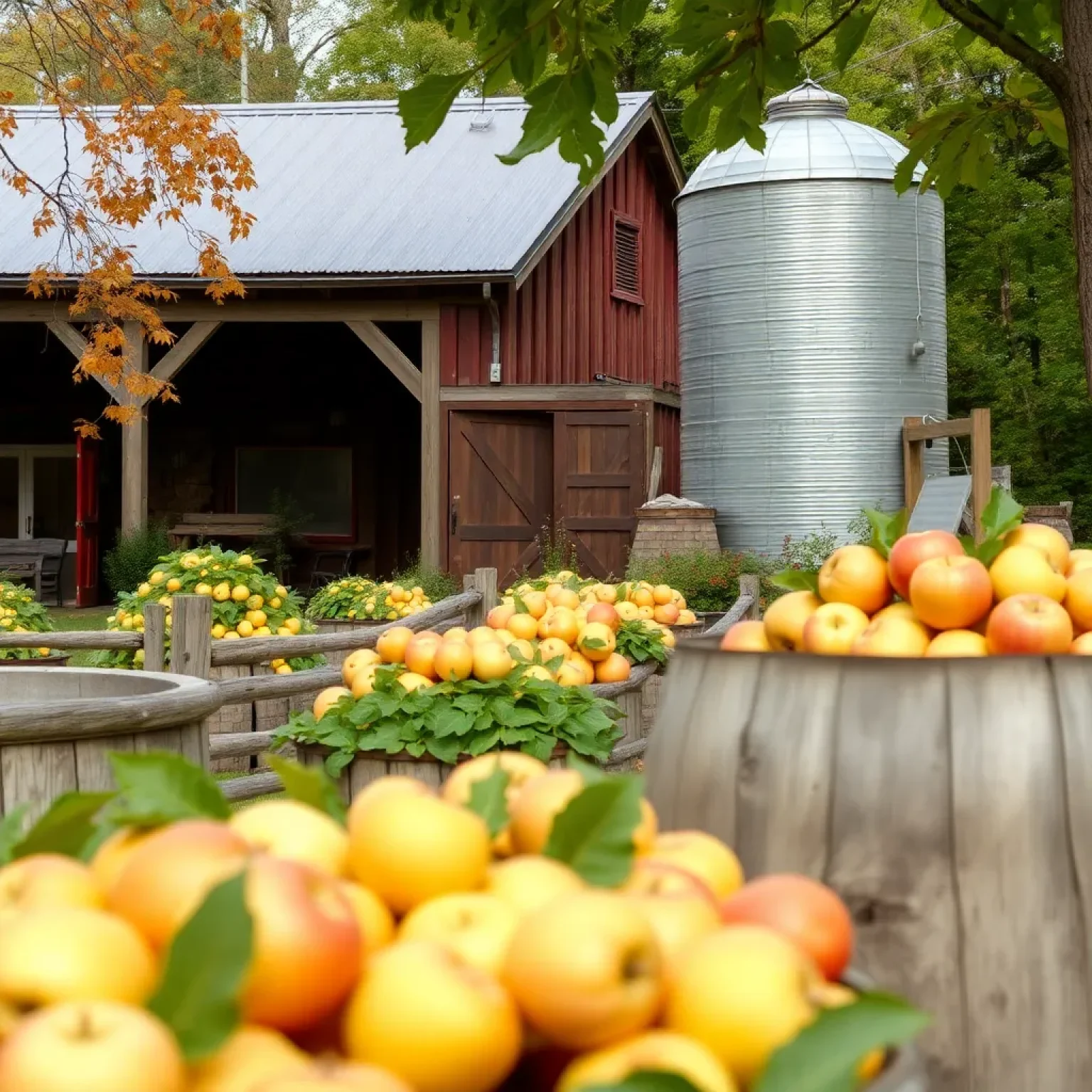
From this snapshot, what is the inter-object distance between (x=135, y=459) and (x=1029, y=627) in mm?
15332

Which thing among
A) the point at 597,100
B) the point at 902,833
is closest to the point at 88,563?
the point at 597,100

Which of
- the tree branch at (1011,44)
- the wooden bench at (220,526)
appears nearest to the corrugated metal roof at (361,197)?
the wooden bench at (220,526)

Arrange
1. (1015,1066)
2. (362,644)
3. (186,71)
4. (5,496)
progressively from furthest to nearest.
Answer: (186,71) → (5,496) → (362,644) → (1015,1066)

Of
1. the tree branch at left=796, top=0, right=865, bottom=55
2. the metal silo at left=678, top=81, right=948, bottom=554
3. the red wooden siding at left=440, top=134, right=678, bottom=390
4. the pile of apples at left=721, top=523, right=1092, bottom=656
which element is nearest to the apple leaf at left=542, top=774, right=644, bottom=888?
the pile of apples at left=721, top=523, right=1092, bottom=656

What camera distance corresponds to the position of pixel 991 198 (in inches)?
1012

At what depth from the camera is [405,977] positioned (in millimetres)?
1043

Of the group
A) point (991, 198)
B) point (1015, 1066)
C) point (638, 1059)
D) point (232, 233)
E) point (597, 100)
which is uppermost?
point (991, 198)

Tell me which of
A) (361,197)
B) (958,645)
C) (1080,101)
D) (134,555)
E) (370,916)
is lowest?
(370,916)

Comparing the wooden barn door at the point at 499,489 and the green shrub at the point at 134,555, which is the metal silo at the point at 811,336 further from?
the green shrub at the point at 134,555

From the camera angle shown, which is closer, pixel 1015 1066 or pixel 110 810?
pixel 110 810

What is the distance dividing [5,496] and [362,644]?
14450 mm

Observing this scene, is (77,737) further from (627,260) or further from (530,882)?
(627,260)

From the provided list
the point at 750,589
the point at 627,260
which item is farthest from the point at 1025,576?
the point at 627,260

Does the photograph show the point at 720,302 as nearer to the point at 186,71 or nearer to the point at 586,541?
the point at 586,541
